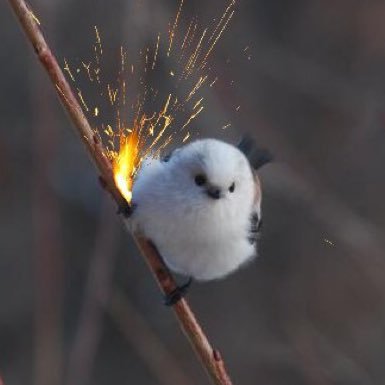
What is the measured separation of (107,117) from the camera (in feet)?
7.17

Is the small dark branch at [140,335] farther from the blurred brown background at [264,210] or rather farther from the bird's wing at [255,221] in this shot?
the bird's wing at [255,221]

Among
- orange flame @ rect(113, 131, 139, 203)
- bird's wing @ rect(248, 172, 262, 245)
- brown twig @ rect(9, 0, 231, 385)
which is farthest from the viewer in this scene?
bird's wing @ rect(248, 172, 262, 245)

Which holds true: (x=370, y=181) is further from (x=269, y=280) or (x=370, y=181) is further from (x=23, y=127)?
(x=23, y=127)

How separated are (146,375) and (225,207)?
1465mm

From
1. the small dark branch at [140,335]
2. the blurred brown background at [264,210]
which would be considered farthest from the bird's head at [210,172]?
the blurred brown background at [264,210]

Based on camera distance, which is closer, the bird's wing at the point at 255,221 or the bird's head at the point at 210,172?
the bird's head at the point at 210,172

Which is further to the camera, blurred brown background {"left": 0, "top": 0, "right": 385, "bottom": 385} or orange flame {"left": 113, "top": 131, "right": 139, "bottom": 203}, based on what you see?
blurred brown background {"left": 0, "top": 0, "right": 385, "bottom": 385}

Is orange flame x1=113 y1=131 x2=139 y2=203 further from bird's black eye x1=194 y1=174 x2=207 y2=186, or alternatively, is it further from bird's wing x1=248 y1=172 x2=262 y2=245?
bird's wing x1=248 y1=172 x2=262 y2=245

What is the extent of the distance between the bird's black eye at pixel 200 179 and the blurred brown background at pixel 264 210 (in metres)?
1.22

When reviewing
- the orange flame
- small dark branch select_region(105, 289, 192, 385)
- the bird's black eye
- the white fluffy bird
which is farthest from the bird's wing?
small dark branch select_region(105, 289, 192, 385)

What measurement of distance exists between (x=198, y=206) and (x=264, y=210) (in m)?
1.30

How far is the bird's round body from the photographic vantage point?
0.88 meters

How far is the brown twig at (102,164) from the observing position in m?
0.67

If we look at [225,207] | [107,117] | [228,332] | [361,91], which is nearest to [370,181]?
[361,91]
